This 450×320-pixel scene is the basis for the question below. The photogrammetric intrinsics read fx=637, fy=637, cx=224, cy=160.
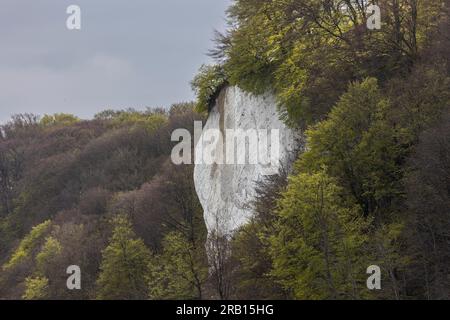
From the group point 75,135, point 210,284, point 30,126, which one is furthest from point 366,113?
point 30,126

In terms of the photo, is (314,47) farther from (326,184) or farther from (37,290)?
(37,290)

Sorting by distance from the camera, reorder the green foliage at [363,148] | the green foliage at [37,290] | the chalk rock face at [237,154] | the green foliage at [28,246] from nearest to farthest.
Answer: the green foliage at [363,148] → the chalk rock face at [237,154] → the green foliage at [37,290] → the green foliage at [28,246]

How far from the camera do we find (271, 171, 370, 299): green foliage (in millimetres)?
21266

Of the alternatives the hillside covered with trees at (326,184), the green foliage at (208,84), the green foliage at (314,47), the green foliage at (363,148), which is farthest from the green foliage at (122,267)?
the green foliage at (363,148)

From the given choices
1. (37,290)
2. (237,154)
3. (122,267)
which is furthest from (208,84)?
(37,290)

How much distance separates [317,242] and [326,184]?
88.6 inches

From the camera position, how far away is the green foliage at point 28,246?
64.4 meters

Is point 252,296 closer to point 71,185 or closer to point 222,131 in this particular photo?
point 222,131

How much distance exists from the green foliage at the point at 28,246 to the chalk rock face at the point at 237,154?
2931 centimetres

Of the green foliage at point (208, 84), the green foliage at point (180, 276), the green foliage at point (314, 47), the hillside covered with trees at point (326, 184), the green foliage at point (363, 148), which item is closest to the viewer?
the hillside covered with trees at point (326, 184)

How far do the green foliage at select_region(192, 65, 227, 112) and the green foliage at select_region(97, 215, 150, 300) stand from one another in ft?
32.6

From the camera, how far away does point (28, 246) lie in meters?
67.9

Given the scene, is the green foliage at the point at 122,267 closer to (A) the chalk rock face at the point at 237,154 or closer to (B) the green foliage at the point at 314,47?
(A) the chalk rock face at the point at 237,154

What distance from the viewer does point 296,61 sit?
3253 centimetres
